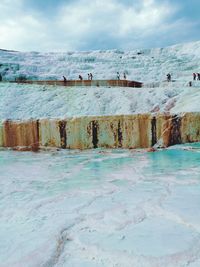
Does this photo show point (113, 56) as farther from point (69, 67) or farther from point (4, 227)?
point (4, 227)

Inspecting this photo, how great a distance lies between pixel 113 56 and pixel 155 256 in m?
34.7

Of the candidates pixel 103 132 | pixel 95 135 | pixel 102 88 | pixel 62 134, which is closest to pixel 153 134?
pixel 103 132

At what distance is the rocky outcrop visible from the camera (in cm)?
845

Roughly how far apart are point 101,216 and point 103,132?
5.71 meters

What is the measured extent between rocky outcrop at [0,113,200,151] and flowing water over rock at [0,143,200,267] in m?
2.43

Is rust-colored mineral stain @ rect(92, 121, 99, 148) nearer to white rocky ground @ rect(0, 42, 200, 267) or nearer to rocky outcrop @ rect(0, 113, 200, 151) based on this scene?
rocky outcrop @ rect(0, 113, 200, 151)

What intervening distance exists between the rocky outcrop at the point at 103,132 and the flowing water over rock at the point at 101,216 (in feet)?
7.98

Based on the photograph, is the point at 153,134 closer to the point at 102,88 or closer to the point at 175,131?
the point at 175,131

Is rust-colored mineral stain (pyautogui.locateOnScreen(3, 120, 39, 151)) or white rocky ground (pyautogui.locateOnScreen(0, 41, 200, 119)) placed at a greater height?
white rocky ground (pyautogui.locateOnScreen(0, 41, 200, 119))

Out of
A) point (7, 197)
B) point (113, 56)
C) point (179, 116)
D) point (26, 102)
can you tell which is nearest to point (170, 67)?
point (113, 56)

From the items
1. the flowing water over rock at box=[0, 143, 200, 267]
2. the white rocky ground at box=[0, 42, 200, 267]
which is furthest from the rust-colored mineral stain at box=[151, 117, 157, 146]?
the flowing water over rock at box=[0, 143, 200, 267]

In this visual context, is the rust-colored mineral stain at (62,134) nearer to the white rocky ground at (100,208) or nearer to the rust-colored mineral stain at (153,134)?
the white rocky ground at (100,208)

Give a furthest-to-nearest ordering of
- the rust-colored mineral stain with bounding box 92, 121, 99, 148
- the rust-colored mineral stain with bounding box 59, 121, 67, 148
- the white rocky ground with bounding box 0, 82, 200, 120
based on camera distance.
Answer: the white rocky ground with bounding box 0, 82, 200, 120 < the rust-colored mineral stain with bounding box 59, 121, 67, 148 < the rust-colored mineral stain with bounding box 92, 121, 99, 148

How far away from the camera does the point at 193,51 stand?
3694 cm
